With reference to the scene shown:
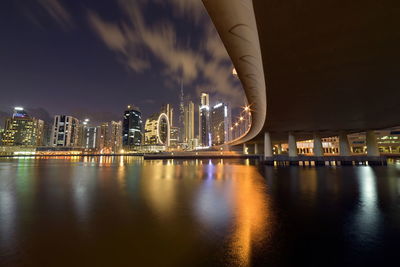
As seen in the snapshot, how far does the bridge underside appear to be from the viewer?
8117mm

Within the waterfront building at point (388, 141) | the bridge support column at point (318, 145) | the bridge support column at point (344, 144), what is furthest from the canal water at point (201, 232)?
the waterfront building at point (388, 141)

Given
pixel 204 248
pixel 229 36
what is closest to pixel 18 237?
pixel 204 248

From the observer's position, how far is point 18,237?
795cm

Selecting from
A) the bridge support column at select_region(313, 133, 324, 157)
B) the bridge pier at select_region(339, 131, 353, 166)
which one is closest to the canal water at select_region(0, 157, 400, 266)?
the bridge support column at select_region(313, 133, 324, 157)

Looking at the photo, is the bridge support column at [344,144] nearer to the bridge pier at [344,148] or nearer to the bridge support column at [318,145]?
the bridge pier at [344,148]

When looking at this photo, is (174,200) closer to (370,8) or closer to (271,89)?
(271,89)

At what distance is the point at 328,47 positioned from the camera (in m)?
11.0

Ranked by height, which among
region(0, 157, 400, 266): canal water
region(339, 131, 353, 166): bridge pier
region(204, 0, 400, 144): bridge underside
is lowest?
region(0, 157, 400, 266): canal water

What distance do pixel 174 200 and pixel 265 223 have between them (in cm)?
688

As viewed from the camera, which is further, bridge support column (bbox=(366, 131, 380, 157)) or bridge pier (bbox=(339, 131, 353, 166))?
bridge pier (bbox=(339, 131, 353, 166))

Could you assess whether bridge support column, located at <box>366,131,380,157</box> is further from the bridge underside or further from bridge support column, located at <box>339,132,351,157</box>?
the bridge underside

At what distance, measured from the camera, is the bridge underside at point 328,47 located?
8.12 metres

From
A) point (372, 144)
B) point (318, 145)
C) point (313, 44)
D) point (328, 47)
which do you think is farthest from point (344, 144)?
point (313, 44)

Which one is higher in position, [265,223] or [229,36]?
[229,36]
